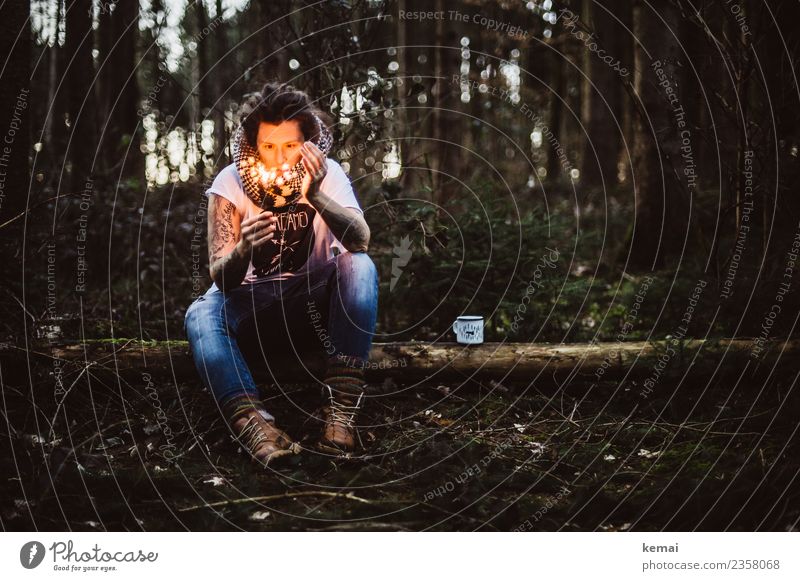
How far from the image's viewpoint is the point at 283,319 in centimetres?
349

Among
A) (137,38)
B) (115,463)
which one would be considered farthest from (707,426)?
(137,38)

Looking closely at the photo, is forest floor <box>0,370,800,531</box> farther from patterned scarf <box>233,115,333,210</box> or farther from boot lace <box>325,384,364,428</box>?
patterned scarf <box>233,115,333,210</box>

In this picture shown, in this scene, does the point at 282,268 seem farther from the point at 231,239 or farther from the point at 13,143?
the point at 13,143

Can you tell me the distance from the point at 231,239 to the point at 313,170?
542 millimetres

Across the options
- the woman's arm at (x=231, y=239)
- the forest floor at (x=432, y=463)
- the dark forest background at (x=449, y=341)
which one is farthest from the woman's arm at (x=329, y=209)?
the forest floor at (x=432, y=463)

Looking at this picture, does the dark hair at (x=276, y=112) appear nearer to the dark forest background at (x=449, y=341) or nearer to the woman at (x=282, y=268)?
the woman at (x=282, y=268)

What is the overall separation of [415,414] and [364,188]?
2721mm

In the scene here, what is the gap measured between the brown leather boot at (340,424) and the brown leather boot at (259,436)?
6.7 inches

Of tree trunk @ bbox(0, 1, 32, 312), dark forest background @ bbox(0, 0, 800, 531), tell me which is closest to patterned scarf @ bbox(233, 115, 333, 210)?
dark forest background @ bbox(0, 0, 800, 531)

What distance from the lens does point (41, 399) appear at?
3480 millimetres

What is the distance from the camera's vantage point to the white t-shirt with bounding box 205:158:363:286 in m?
3.49

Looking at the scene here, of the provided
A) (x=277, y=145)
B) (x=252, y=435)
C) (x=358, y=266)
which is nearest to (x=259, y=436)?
(x=252, y=435)

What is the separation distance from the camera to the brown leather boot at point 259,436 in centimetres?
314

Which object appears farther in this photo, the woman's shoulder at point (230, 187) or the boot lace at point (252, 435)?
the woman's shoulder at point (230, 187)
